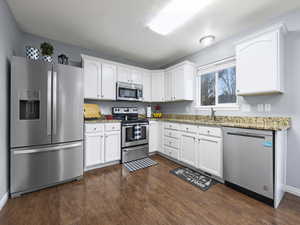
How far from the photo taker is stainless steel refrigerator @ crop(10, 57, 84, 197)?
1.81 m

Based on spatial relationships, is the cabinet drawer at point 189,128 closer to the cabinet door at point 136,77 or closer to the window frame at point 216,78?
the window frame at point 216,78

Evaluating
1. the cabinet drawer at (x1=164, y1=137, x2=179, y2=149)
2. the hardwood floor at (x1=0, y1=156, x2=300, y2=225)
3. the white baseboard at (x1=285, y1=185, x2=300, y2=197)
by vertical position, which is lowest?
the hardwood floor at (x1=0, y1=156, x2=300, y2=225)

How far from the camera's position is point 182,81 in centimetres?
328

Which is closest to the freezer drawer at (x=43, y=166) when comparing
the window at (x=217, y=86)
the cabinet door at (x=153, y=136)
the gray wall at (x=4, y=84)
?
→ the gray wall at (x=4, y=84)

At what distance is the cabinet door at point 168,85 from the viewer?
3.61 m

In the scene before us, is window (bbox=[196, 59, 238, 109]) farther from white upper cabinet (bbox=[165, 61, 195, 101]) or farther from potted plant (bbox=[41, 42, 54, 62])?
potted plant (bbox=[41, 42, 54, 62])

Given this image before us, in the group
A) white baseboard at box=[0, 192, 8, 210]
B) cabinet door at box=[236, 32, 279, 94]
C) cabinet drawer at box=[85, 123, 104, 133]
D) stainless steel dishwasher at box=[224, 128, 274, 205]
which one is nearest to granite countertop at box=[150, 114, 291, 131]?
stainless steel dishwasher at box=[224, 128, 274, 205]

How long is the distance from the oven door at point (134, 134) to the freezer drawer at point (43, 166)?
983 mm

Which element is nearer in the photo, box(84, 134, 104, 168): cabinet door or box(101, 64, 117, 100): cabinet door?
box(84, 134, 104, 168): cabinet door

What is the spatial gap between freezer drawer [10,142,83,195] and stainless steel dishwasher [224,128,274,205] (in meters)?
2.49

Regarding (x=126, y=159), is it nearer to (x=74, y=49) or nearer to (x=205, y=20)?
(x=74, y=49)

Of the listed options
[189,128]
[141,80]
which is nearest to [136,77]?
[141,80]

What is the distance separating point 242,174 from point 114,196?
1.86m

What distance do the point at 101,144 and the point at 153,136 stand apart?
4.58 feet
